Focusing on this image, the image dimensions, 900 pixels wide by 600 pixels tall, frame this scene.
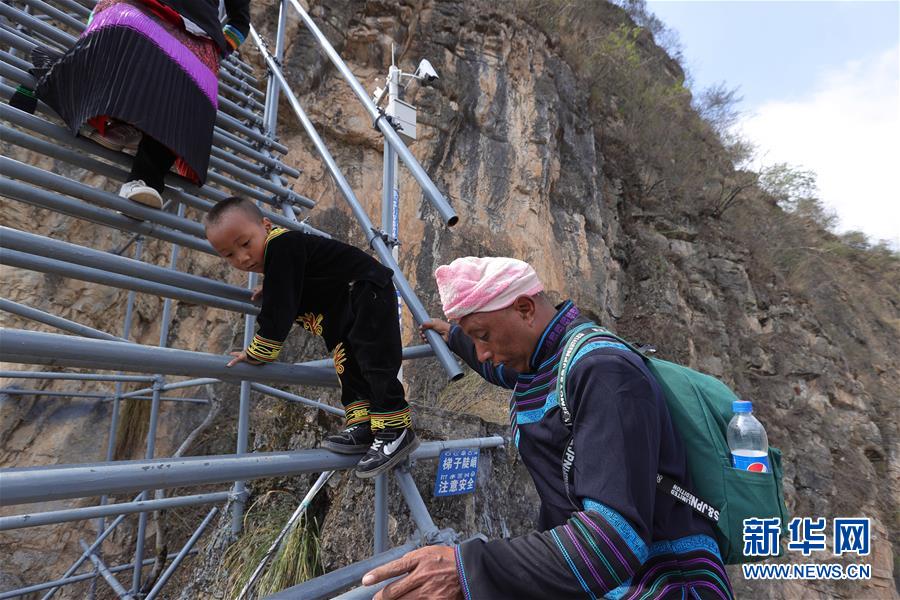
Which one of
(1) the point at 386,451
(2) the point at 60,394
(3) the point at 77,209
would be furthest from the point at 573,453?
(2) the point at 60,394

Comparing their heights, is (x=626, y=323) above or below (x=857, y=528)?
above

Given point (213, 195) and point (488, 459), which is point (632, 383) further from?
point (213, 195)

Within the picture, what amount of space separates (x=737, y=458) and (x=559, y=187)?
322 inches

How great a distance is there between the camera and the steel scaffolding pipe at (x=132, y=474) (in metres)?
0.81

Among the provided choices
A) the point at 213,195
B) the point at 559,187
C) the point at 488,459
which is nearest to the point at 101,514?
the point at 213,195

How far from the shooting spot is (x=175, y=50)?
6.95 ft

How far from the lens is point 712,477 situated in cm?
127

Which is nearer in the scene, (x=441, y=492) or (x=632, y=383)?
(x=632, y=383)

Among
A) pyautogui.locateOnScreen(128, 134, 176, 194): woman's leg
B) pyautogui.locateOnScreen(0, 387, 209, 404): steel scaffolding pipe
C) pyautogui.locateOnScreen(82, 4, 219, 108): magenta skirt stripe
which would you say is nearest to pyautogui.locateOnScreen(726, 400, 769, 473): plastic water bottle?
pyautogui.locateOnScreen(128, 134, 176, 194): woman's leg

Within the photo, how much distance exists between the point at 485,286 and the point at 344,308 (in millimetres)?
753

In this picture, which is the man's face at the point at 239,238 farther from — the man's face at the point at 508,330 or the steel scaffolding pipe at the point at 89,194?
the man's face at the point at 508,330

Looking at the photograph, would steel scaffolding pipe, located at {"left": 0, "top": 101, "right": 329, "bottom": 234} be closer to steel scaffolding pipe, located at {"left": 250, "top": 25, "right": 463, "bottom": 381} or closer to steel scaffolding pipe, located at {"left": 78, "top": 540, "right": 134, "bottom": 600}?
steel scaffolding pipe, located at {"left": 250, "top": 25, "right": 463, "bottom": 381}

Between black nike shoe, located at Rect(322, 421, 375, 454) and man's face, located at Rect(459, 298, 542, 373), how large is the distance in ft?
1.86

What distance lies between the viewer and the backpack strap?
121 centimetres
